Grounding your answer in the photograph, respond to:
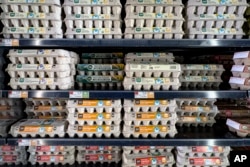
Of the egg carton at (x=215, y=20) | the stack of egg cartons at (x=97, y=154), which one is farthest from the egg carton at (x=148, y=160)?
the egg carton at (x=215, y=20)

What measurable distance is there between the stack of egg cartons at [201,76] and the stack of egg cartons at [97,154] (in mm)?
908

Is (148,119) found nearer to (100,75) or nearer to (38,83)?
(100,75)

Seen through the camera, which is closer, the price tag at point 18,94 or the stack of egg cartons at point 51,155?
the price tag at point 18,94

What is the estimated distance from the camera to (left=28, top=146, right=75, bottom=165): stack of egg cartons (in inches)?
70.6

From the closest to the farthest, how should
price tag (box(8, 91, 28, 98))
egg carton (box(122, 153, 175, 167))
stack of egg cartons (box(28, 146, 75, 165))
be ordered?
1. price tag (box(8, 91, 28, 98))
2. egg carton (box(122, 153, 175, 167))
3. stack of egg cartons (box(28, 146, 75, 165))

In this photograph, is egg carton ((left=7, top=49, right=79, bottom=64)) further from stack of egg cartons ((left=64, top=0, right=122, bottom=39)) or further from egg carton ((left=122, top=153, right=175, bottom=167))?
egg carton ((left=122, top=153, right=175, bottom=167))

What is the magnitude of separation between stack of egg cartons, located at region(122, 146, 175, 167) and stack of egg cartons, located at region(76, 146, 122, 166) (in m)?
0.14

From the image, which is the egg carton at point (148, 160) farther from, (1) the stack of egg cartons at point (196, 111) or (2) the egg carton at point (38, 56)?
(2) the egg carton at point (38, 56)

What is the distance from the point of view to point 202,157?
174 cm

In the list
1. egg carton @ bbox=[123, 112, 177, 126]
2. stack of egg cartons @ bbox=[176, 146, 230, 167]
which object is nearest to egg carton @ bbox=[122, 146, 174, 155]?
stack of egg cartons @ bbox=[176, 146, 230, 167]

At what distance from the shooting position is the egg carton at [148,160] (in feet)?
5.55

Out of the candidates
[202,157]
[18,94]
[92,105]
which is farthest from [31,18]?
[202,157]

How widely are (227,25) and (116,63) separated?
1.02 m

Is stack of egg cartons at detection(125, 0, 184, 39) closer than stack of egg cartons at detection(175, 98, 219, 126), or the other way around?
stack of egg cartons at detection(125, 0, 184, 39)
